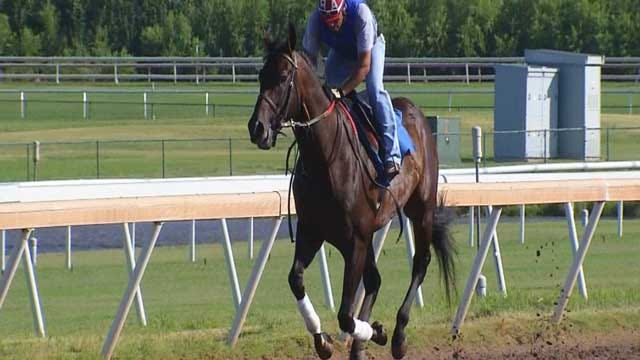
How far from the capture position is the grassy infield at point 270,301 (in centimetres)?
979

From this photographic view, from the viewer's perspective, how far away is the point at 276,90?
25.6 ft

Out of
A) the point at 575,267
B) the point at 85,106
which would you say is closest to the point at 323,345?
the point at 575,267

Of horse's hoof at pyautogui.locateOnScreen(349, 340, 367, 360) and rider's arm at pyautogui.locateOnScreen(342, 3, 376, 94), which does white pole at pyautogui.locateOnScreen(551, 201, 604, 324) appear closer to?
horse's hoof at pyautogui.locateOnScreen(349, 340, 367, 360)

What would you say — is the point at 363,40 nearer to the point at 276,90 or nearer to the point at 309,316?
the point at 276,90

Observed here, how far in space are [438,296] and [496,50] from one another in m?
39.1

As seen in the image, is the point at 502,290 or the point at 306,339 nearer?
the point at 306,339

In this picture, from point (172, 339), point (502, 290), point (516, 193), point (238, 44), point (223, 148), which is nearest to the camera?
point (172, 339)

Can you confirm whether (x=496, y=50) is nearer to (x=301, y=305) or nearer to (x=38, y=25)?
(x=38, y=25)

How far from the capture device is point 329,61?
29.5ft

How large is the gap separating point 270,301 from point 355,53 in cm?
503

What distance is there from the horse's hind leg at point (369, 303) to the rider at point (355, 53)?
0.66 meters

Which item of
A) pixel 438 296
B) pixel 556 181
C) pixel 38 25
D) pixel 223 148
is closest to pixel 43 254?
pixel 438 296

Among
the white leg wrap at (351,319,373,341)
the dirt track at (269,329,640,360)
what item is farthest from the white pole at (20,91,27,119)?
the white leg wrap at (351,319,373,341)

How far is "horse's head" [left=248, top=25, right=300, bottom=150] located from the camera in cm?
758
